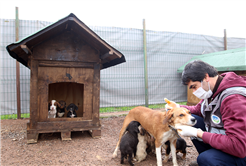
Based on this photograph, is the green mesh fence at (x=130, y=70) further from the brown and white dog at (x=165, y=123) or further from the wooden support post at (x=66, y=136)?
the brown and white dog at (x=165, y=123)

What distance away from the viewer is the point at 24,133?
473 cm

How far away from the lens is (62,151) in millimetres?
3533

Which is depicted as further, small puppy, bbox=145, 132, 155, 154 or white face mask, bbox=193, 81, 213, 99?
small puppy, bbox=145, 132, 155, 154

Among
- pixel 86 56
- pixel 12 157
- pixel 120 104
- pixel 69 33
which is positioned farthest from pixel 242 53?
pixel 12 157

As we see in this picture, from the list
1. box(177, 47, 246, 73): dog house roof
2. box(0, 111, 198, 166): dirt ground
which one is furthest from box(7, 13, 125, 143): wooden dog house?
box(177, 47, 246, 73): dog house roof

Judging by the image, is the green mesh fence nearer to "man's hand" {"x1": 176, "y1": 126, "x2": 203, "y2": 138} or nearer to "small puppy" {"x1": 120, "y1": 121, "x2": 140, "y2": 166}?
"small puppy" {"x1": 120, "y1": 121, "x2": 140, "y2": 166}

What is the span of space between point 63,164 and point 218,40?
9.28m

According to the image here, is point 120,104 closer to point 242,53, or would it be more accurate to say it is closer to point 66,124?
point 66,124

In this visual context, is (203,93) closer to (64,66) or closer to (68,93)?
(64,66)

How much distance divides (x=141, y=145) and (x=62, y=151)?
157cm

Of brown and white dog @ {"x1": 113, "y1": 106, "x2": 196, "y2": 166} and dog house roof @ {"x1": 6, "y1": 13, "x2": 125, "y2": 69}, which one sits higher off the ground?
dog house roof @ {"x1": 6, "y1": 13, "x2": 125, "y2": 69}

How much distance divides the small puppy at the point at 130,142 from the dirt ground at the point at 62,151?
227 millimetres

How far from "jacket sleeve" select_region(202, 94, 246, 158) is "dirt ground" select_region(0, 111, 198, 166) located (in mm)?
1356

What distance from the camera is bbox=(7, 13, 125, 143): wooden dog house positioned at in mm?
3980
